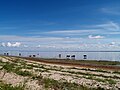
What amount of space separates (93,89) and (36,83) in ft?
18.2

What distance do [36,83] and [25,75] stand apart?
21.2 ft

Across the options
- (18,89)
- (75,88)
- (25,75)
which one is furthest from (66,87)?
(25,75)

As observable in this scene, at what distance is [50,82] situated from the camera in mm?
23844

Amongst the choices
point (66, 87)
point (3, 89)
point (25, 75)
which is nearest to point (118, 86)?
point (66, 87)

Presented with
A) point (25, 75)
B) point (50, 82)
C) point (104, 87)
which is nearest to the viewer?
point (104, 87)

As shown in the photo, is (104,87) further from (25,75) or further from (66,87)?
(25,75)

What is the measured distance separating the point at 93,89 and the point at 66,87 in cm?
217

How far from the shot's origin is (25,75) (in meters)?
30.1

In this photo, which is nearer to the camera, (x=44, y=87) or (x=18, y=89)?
(x=18, y=89)

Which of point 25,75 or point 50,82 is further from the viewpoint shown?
point 25,75

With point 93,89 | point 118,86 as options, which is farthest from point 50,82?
point 118,86

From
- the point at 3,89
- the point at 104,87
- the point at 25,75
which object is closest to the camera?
the point at 3,89

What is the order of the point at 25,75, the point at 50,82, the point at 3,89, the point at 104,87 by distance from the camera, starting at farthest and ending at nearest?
the point at 25,75 < the point at 50,82 < the point at 104,87 < the point at 3,89

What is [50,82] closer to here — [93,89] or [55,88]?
[55,88]
